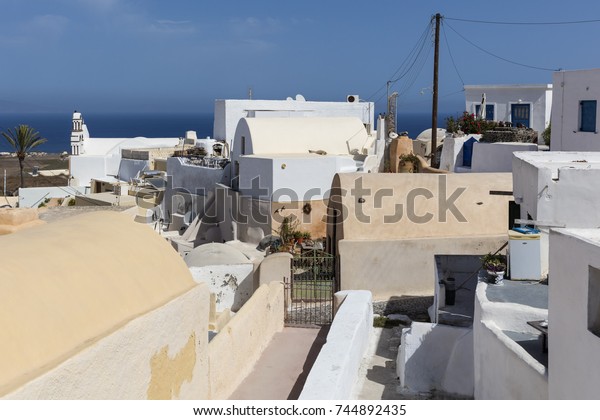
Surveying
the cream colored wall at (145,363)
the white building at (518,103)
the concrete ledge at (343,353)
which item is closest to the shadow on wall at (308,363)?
the concrete ledge at (343,353)

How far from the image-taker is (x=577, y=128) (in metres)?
20.2

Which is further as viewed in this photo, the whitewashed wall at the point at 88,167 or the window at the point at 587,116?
the whitewashed wall at the point at 88,167

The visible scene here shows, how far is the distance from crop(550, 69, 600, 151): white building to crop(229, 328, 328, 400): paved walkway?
10.3 metres

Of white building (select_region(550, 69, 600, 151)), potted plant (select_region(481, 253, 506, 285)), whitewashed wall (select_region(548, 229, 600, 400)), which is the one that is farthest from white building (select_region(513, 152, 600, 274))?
white building (select_region(550, 69, 600, 151))

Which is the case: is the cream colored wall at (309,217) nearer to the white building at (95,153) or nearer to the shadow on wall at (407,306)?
the shadow on wall at (407,306)

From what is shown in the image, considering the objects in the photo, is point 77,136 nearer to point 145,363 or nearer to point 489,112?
point 489,112

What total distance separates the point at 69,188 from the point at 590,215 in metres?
31.1

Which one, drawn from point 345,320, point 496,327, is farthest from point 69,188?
point 496,327

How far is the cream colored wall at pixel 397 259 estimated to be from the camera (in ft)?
57.7

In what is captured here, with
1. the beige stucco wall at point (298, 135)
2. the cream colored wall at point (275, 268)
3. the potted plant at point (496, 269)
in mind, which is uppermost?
the beige stucco wall at point (298, 135)

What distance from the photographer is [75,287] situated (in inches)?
252

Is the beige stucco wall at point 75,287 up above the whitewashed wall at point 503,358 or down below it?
above

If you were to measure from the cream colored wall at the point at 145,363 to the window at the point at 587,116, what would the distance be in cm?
1448
